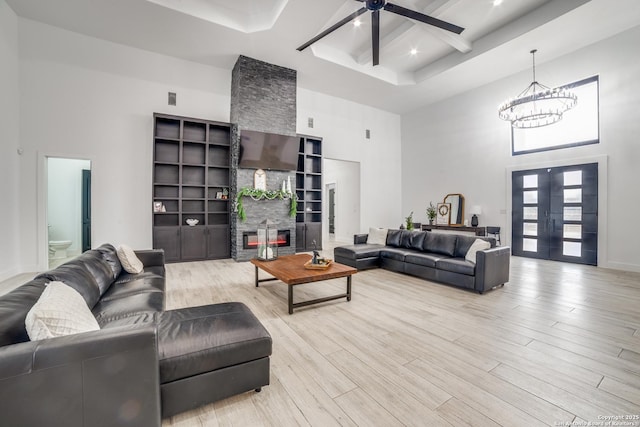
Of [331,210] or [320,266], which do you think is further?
[331,210]

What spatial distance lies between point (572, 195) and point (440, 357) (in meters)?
6.08

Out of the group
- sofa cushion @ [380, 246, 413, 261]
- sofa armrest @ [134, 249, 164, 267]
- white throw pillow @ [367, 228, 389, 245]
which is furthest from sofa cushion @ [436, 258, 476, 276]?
sofa armrest @ [134, 249, 164, 267]

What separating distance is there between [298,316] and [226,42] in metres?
5.46

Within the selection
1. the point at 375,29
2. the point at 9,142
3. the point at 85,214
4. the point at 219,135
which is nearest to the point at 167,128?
the point at 219,135

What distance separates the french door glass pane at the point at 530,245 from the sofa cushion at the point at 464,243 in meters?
3.08

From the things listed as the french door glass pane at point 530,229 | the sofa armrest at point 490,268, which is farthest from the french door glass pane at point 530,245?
the sofa armrest at point 490,268

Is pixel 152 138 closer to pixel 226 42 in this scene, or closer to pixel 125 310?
pixel 226 42

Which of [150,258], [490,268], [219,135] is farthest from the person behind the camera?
[219,135]

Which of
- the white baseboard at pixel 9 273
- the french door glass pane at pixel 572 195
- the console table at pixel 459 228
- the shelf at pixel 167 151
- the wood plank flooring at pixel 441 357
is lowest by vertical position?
the wood plank flooring at pixel 441 357

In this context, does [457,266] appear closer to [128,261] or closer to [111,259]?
[128,261]

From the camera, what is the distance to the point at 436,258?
4.55 metres

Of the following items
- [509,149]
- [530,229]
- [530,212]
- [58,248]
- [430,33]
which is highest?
[430,33]

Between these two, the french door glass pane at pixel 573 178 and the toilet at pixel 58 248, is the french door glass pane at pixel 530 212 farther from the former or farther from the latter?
the toilet at pixel 58 248

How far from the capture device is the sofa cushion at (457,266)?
4.02 metres
